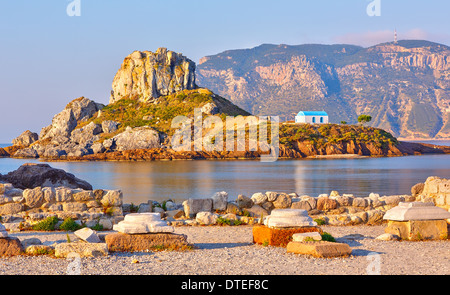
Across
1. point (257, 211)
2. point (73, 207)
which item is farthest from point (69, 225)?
point (257, 211)

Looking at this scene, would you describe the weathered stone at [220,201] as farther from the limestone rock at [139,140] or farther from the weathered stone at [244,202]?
the limestone rock at [139,140]

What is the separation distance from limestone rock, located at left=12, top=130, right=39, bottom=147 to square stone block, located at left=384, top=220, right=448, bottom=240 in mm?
145780

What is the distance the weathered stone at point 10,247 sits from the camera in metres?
10.3

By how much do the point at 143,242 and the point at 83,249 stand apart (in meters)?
1.22

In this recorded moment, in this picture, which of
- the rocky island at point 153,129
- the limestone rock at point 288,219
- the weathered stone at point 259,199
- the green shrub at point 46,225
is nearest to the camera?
the limestone rock at point 288,219

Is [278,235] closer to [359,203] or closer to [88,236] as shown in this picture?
[88,236]

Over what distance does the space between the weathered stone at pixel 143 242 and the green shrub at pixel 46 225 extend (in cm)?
392

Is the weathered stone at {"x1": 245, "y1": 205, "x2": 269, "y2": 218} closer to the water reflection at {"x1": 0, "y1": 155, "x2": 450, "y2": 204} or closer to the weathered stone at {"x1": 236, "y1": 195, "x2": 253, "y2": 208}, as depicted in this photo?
the weathered stone at {"x1": 236, "y1": 195, "x2": 253, "y2": 208}

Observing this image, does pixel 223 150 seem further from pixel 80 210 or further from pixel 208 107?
pixel 80 210

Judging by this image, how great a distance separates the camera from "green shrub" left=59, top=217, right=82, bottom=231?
14.4m

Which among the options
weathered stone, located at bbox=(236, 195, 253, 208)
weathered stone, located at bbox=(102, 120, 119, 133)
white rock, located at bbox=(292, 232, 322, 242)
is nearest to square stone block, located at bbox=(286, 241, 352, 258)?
white rock, located at bbox=(292, 232, 322, 242)
